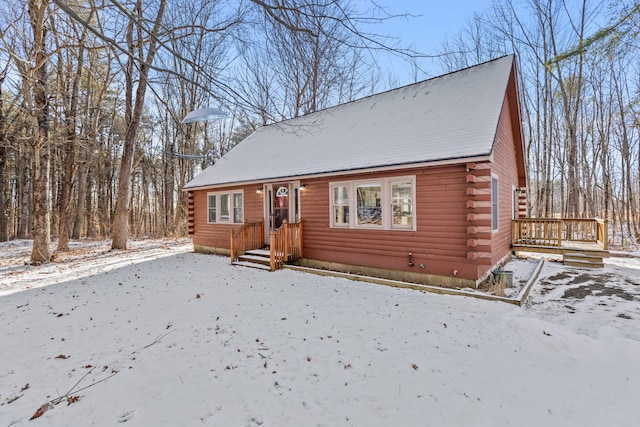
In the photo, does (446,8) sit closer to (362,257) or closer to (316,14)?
(316,14)

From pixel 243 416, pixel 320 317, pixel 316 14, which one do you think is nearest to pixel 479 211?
pixel 320 317

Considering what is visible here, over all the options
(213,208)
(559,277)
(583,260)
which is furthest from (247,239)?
(583,260)

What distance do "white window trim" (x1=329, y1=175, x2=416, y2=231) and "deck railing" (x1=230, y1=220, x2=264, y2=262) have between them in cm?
299

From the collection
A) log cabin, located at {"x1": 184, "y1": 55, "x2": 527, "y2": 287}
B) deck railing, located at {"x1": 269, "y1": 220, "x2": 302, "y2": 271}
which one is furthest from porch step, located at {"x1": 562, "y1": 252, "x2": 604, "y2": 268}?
deck railing, located at {"x1": 269, "y1": 220, "x2": 302, "y2": 271}

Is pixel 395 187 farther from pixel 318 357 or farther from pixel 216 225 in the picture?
pixel 216 225

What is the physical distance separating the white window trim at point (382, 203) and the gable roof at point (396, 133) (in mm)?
512

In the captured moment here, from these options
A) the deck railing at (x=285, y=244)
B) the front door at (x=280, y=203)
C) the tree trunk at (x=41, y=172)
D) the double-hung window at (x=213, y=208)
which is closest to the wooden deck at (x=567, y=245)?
the deck railing at (x=285, y=244)

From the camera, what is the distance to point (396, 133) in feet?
26.6

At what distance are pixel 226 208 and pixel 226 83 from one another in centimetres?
841

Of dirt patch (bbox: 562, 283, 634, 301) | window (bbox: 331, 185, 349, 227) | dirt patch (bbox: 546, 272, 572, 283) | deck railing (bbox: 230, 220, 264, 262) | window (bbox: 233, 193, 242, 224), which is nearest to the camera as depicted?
dirt patch (bbox: 562, 283, 634, 301)

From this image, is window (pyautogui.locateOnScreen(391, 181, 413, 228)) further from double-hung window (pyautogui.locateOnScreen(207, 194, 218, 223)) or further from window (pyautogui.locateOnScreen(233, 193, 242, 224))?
double-hung window (pyautogui.locateOnScreen(207, 194, 218, 223))

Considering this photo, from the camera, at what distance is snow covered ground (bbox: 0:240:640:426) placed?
106 inches

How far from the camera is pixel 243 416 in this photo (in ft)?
8.59

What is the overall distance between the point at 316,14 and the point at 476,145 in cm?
456
